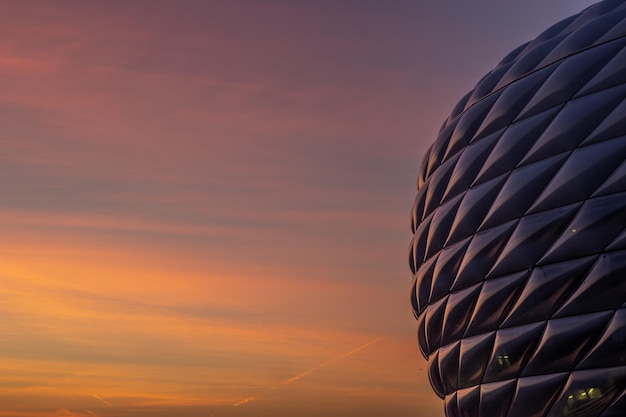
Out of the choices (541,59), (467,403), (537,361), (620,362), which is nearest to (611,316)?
(620,362)

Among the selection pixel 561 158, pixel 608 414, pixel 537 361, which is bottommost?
pixel 608 414

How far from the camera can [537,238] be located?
27.2m

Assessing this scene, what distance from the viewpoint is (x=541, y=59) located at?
100ft

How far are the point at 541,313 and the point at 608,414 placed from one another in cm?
324

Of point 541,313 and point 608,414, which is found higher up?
point 541,313

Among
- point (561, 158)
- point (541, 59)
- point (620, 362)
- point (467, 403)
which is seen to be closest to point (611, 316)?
point (620, 362)

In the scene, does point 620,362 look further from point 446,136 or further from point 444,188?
point 446,136

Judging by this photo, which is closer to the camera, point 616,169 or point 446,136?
point 616,169

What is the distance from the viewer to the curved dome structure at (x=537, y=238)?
83.2 feet

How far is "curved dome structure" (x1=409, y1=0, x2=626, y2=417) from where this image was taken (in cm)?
2536

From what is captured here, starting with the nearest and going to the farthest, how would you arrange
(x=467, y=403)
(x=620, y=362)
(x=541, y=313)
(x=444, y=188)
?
(x=620, y=362) → (x=541, y=313) → (x=467, y=403) → (x=444, y=188)

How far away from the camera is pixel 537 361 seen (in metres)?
26.9

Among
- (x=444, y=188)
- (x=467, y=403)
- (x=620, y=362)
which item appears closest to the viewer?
(x=620, y=362)

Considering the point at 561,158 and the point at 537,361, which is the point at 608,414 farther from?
the point at 561,158
